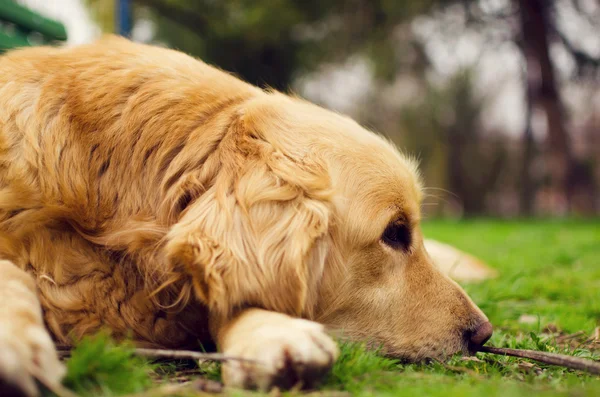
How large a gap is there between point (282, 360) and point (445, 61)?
11.5 metres

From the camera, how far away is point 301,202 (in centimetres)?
180

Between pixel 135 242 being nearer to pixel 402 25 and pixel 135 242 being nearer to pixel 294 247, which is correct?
pixel 294 247

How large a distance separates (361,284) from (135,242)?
0.73m

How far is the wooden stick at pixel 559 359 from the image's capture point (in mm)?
1605

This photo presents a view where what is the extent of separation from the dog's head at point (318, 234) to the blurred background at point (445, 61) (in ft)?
24.5

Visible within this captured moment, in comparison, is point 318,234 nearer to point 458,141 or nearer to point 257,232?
point 257,232

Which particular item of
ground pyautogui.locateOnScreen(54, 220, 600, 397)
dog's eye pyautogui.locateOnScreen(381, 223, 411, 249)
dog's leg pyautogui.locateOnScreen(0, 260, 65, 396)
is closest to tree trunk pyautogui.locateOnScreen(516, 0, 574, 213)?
ground pyautogui.locateOnScreen(54, 220, 600, 397)

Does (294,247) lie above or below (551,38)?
below

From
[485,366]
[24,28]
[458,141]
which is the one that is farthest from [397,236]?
[458,141]

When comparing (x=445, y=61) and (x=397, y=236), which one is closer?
(x=397, y=236)

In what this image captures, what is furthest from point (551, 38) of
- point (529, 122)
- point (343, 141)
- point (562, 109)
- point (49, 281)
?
point (49, 281)

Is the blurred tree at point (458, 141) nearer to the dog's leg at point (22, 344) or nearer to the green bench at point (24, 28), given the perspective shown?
the green bench at point (24, 28)

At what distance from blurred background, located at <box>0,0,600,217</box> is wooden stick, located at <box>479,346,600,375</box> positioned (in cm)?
765

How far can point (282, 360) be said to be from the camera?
1.42m
